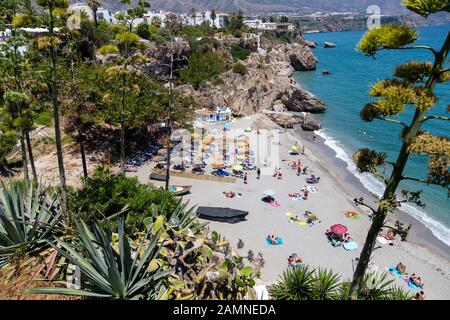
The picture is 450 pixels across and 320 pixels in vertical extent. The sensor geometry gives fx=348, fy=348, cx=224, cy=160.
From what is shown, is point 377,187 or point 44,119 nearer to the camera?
point 377,187

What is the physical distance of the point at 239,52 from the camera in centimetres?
7412

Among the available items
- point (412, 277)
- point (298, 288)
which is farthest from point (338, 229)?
point (298, 288)

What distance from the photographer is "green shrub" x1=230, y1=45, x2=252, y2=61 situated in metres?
72.6

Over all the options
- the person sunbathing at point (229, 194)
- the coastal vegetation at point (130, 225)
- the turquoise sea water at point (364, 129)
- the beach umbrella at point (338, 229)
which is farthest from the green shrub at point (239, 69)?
the coastal vegetation at point (130, 225)

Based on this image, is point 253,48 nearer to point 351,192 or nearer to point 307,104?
point 307,104

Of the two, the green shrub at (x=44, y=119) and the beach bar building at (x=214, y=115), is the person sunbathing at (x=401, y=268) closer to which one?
the beach bar building at (x=214, y=115)

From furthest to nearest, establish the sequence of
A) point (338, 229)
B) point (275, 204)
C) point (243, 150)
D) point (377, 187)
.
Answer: point (243, 150) < point (377, 187) < point (275, 204) < point (338, 229)

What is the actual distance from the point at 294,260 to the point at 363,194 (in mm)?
13331

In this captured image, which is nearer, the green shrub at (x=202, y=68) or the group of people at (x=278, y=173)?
the group of people at (x=278, y=173)

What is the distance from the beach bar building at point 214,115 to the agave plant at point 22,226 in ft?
101

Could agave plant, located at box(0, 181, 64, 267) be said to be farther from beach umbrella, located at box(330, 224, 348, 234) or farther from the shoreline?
the shoreline

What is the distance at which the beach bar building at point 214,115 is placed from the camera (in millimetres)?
40625

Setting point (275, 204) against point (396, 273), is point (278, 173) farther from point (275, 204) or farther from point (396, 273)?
point (396, 273)

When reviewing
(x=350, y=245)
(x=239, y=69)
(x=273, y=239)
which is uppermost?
(x=239, y=69)
